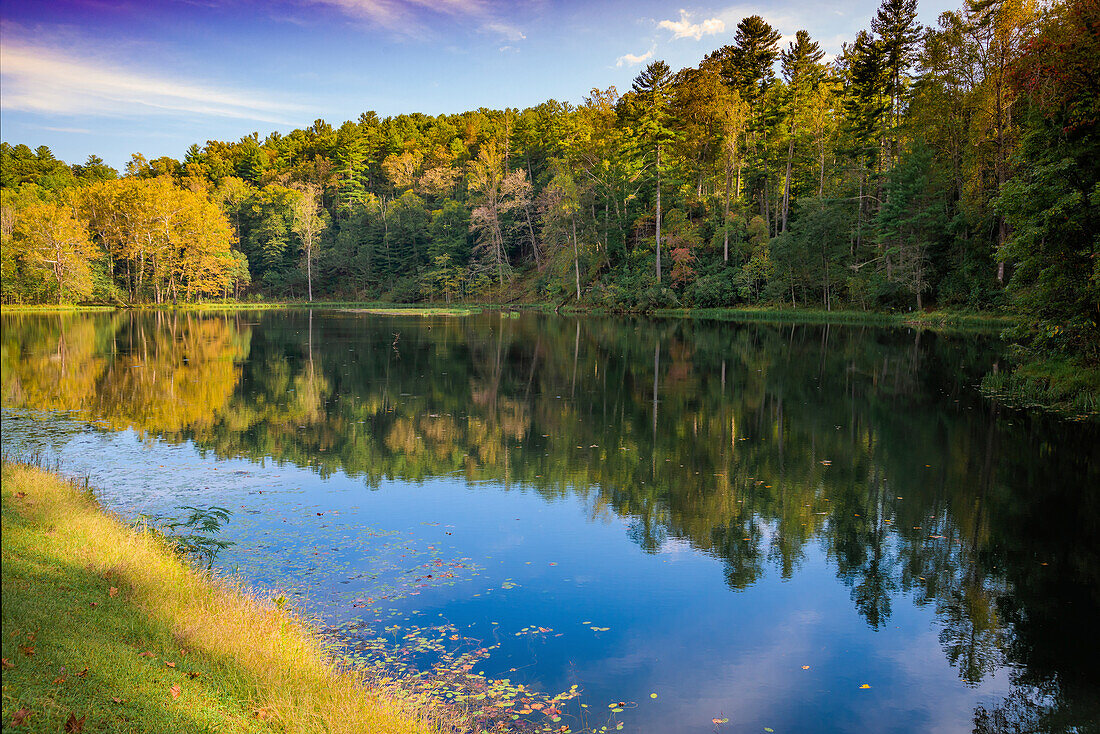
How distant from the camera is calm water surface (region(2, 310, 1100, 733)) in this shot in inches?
240

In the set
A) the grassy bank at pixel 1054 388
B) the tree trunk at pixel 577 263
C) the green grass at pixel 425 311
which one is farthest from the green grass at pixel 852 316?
the green grass at pixel 425 311

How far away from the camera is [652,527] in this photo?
987 centimetres

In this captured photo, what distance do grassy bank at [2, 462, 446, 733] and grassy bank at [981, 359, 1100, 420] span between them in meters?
18.5

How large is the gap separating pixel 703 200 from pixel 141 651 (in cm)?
5740

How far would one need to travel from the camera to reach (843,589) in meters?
8.02

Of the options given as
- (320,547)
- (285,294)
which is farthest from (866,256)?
(285,294)

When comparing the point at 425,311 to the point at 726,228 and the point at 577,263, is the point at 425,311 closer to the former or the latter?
the point at 577,263

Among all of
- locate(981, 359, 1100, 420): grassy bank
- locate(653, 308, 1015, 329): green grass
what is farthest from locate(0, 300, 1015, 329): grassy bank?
locate(981, 359, 1100, 420): grassy bank

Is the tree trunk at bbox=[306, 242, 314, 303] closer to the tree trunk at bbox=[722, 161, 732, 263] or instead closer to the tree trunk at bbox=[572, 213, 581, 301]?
the tree trunk at bbox=[572, 213, 581, 301]

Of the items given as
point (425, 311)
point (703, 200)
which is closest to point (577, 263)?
point (703, 200)

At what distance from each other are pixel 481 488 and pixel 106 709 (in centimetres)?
774

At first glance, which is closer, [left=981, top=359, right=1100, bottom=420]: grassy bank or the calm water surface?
the calm water surface

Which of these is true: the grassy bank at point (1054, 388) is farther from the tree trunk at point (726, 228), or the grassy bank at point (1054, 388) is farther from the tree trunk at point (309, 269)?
the tree trunk at point (309, 269)

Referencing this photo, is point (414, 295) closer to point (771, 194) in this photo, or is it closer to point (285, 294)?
point (285, 294)
